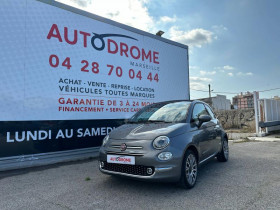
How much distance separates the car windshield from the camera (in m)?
4.40

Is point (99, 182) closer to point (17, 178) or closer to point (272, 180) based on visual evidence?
point (17, 178)

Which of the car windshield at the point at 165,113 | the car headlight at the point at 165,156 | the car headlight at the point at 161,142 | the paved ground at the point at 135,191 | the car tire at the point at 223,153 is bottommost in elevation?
the paved ground at the point at 135,191

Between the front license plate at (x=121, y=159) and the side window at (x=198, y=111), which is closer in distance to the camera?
the front license plate at (x=121, y=159)

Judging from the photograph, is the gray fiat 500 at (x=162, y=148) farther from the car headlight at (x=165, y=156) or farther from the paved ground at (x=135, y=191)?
the paved ground at (x=135, y=191)

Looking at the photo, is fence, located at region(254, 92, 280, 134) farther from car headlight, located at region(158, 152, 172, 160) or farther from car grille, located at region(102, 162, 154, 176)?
car grille, located at region(102, 162, 154, 176)

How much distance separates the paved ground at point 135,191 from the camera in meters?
3.25

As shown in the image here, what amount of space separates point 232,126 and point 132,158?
17237 millimetres

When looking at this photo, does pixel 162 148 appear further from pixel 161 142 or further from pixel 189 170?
pixel 189 170

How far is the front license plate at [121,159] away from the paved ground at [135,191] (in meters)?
0.50

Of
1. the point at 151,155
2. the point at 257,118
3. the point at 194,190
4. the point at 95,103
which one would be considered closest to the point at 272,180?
the point at 194,190

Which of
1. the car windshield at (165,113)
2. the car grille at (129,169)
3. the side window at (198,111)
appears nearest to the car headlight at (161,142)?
the car grille at (129,169)

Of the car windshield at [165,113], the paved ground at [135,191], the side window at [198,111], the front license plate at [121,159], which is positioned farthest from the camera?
the side window at [198,111]

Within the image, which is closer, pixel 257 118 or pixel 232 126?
pixel 257 118

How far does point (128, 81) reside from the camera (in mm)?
7512
